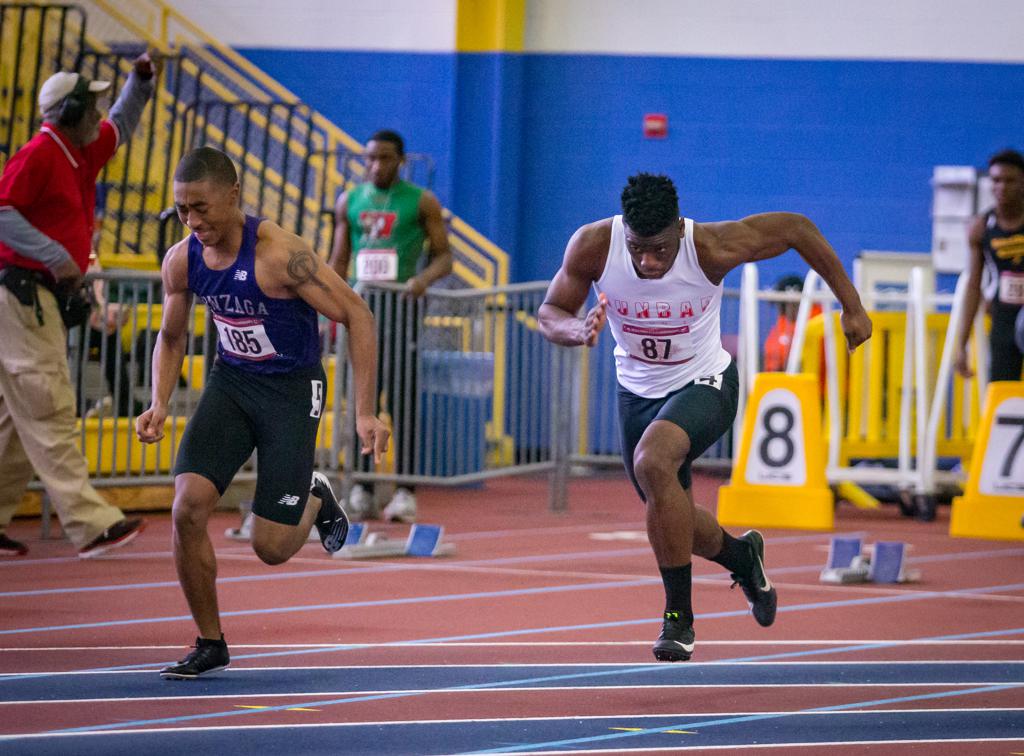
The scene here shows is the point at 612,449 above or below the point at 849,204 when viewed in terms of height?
below

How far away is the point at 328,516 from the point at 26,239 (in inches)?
98.1

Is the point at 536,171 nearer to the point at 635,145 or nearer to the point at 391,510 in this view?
the point at 635,145

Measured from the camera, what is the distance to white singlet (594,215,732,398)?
6.03 m

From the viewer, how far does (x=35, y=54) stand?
53.3ft

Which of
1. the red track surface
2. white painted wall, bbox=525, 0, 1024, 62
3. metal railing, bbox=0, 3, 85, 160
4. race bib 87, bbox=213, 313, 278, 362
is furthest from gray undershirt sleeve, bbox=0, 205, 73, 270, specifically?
white painted wall, bbox=525, 0, 1024, 62

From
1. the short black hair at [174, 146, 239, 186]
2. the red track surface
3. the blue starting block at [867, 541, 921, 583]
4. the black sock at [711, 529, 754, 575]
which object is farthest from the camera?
the blue starting block at [867, 541, 921, 583]

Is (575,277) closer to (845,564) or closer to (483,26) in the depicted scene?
(845,564)

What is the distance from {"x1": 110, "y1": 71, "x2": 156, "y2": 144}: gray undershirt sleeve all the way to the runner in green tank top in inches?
80.9

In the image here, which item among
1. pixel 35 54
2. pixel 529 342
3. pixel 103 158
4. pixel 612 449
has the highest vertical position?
pixel 35 54

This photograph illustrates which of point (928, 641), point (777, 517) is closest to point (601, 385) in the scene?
point (777, 517)

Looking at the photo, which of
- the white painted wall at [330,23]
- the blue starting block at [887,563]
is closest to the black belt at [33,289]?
the blue starting block at [887,563]

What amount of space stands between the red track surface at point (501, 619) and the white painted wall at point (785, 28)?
734cm

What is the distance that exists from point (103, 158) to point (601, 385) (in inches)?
313

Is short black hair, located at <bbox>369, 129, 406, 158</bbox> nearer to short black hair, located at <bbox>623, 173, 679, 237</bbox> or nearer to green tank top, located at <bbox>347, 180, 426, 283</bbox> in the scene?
green tank top, located at <bbox>347, 180, 426, 283</bbox>
